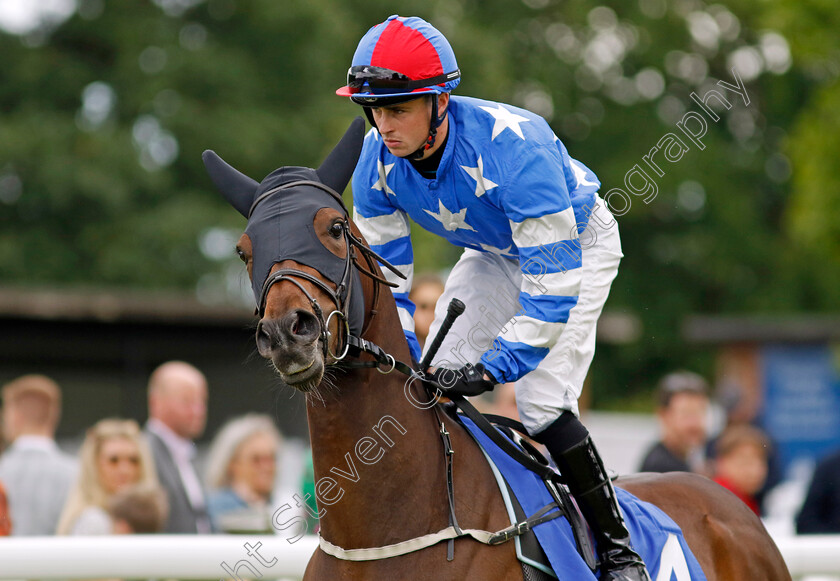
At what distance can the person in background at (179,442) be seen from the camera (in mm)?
5395

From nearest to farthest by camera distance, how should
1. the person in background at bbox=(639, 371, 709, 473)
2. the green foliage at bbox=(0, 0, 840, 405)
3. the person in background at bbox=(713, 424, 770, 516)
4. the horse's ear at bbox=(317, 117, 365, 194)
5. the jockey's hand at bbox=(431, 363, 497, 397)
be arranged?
the horse's ear at bbox=(317, 117, 365, 194)
the jockey's hand at bbox=(431, 363, 497, 397)
the person in background at bbox=(639, 371, 709, 473)
the person in background at bbox=(713, 424, 770, 516)
the green foliage at bbox=(0, 0, 840, 405)

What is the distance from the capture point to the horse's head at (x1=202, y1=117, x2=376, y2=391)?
252cm

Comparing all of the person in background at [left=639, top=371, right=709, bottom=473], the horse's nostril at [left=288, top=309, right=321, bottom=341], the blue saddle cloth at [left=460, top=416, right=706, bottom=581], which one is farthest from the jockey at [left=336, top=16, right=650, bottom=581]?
the person in background at [left=639, top=371, right=709, bottom=473]

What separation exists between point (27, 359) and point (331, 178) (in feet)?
25.2

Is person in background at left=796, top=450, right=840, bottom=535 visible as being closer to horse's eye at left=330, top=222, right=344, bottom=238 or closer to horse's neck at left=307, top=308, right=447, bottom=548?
horse's neck at left=307, top=308, right=447, bottom=548

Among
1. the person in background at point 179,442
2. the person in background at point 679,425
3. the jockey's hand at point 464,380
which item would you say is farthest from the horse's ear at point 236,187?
the person in background at point 679,425

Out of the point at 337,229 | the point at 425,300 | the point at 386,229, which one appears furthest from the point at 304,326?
the point at 425,300

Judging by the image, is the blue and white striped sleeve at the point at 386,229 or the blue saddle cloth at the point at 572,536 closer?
the blue saddle cloth at the point at 572,536

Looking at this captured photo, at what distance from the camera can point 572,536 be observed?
320 cm

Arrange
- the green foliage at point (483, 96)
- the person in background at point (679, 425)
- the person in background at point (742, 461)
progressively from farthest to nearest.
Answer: the green foliage at point (483, 96) → the person in background at point (742, 461) → the person in background at point (679, 425)

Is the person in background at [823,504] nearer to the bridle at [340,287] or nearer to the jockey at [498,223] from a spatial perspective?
the jockey at [498,223]

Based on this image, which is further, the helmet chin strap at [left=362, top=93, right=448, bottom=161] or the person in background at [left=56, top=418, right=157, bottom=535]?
the person in background at [left=56, top=418, right=157, bottom=535]

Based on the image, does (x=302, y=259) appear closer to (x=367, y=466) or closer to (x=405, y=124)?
(x=367, y=466)

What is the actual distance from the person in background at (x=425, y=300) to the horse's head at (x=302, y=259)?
2308mm
